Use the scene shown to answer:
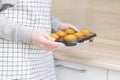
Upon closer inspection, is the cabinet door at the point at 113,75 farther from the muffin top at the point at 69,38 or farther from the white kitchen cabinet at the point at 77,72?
the muffin top at the point at 69,38

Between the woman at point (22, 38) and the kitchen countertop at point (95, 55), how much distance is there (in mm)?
206

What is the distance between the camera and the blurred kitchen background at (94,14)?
5.27ft

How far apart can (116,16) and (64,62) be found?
480 mm

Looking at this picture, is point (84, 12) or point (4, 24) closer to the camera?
point (4, 24)

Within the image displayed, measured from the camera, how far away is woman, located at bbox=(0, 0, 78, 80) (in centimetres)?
100

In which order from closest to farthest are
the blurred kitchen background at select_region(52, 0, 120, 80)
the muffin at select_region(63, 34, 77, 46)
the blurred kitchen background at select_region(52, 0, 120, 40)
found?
the muffin at select_region(63, 34, 77, 46) < the blurred kitchen background at select_region(52, 0, 120, 80) < the blurred kitchen background at select_region(52, 0, 120, 40)

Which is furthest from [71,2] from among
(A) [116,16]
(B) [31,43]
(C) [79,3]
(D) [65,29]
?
(B) [31,43]

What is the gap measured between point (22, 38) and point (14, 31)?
4 centimetres

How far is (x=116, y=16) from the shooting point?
5.24 ft

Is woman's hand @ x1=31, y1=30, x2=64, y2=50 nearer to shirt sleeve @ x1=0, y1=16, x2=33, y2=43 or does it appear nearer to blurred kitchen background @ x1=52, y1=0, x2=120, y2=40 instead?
shirt sleeve @ x1=0, y1=16, x2=33, y2=43

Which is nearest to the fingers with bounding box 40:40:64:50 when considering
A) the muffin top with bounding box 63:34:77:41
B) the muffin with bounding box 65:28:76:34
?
the muffin top with bounding box 63:34:77:41

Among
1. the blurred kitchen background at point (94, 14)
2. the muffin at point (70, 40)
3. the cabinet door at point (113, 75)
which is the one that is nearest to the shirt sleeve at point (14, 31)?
the muffin at point (70, 40)

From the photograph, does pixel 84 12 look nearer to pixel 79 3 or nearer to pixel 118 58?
pixel 79 3

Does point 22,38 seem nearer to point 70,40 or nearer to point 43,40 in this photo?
point 43,40
